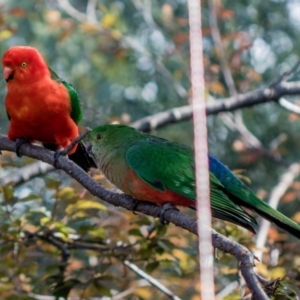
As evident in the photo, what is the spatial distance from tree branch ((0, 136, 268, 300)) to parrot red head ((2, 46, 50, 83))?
13.4 inches

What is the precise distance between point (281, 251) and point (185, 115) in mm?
1428

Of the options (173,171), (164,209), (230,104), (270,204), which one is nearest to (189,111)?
(230,104)

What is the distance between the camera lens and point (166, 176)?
120 inches

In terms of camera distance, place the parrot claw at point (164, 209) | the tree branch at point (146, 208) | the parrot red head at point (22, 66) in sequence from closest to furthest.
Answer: the tree branch at point (146, 208), the parrot claw at point (164, 209), the parrot red head at point (22, 66)

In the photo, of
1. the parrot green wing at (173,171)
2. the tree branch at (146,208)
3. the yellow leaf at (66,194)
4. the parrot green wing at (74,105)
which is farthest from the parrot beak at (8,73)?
the parrot green wing at (173,171)

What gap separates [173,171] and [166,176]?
36 mm

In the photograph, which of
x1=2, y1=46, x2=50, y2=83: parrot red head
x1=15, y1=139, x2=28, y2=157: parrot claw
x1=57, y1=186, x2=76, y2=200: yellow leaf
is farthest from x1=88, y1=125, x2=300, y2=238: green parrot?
x1=2, y1=46, x2=50, y2=83: parrot red head

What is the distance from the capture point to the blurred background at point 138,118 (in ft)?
11.5

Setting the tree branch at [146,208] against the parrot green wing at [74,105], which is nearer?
the tree branch at [146,208]

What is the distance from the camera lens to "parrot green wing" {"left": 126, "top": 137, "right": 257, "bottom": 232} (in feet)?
9.16

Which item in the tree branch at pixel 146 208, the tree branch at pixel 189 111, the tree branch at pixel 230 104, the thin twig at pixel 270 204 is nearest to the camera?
the tree branch at pixel 146 208

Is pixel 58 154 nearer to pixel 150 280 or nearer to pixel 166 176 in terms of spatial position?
pixel 166 176

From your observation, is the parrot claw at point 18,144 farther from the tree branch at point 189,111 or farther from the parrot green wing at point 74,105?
the tree branch at point 189,111

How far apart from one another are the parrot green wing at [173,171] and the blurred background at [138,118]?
1.41 feet
